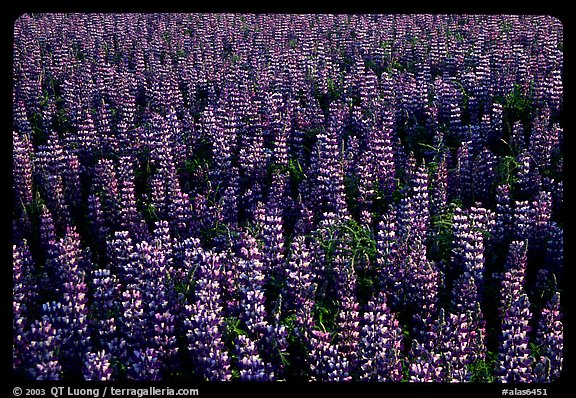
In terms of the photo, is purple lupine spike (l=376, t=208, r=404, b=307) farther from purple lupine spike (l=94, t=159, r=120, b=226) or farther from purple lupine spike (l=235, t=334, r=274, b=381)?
purple lupine spike (l=94, t=159, r=120, b=226)

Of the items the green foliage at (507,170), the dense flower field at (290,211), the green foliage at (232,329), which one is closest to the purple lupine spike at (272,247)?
the dense flower field at (290,211)

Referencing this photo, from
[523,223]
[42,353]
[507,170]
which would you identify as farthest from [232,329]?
[507,170]

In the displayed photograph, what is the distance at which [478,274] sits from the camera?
230 inches

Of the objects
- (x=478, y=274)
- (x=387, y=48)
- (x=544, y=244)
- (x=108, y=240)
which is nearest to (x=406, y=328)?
(x=478, y=274)

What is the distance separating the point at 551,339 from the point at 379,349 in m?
1.37

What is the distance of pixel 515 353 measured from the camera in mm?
4828

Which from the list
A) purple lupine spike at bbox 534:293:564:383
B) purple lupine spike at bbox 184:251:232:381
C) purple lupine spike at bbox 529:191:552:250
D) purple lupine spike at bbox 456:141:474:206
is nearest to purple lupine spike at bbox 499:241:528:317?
purple lupine spike at bbox 534:293:564:383

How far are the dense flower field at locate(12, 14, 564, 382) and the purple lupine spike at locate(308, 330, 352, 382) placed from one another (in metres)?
0.02

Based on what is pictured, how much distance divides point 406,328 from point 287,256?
55.4 inches

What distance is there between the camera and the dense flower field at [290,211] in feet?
16.4

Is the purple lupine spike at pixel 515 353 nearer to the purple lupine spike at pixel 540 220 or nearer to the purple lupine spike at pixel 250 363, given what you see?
the purple lupine spike at pixel 540 220

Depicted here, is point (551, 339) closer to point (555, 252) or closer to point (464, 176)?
point (555, 252)

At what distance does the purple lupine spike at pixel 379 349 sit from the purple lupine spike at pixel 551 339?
1034mm

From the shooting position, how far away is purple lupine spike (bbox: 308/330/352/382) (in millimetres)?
4754
